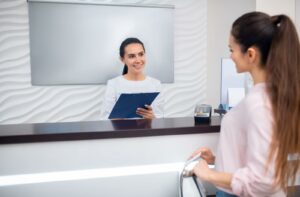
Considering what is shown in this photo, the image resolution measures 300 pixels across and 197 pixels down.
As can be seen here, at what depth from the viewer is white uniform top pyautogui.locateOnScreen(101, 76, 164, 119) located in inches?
99.8

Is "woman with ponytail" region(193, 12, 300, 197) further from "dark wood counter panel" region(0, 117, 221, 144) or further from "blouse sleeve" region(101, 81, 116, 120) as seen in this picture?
"blouse sleeve" region(101, 81, 116, 120)

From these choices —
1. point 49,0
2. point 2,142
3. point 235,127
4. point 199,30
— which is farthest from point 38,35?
point 235,127

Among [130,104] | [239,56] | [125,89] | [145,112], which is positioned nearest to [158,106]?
[125,89]

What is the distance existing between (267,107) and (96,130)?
0.76 metres

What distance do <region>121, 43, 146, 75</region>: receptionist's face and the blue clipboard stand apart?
80 centimetres

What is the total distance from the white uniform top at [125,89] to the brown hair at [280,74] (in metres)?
1.64

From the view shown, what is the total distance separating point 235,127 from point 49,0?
9.65ft

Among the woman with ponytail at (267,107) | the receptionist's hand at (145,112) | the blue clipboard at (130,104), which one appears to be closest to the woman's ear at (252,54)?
the woman with ponytail at (267,107)

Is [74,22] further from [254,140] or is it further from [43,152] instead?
[254,140]

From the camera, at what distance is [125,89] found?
8.68ft

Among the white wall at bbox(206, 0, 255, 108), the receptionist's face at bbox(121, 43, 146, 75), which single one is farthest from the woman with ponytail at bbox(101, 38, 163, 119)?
the white wall at bbox(206, 0, 255, 108)

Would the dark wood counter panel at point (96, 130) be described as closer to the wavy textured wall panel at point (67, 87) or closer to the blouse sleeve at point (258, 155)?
the blouse sleeve at point (258, 155)

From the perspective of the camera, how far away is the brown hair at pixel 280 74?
0.89 m

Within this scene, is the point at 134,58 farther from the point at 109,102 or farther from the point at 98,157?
the point at 98,157
